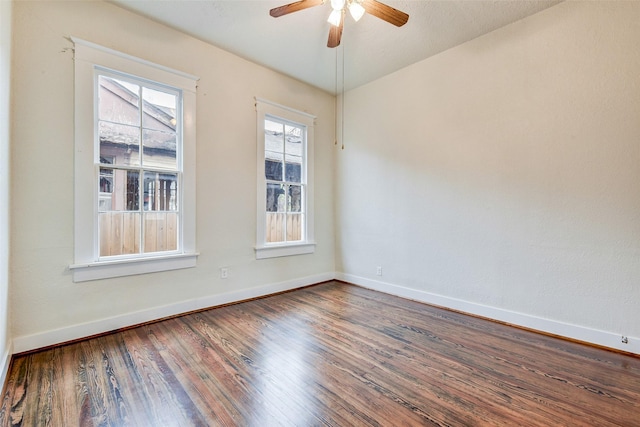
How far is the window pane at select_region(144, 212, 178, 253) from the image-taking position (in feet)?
9.18

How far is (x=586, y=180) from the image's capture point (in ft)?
7.89

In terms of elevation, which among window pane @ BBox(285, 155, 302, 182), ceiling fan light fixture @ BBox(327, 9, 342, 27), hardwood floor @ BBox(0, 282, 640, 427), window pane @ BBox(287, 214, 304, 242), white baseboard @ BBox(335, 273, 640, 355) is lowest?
hardwood floor @ BBox(0, 282, 640, 427)

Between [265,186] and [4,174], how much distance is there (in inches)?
88.6

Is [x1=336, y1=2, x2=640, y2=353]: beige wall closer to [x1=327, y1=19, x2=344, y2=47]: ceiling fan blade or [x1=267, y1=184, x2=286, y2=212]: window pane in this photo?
[x1=267, y1=184, x2=286, y2=212]: window pane

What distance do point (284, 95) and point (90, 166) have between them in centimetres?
239

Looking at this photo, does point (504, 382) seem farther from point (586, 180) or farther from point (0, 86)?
point (0, 86)

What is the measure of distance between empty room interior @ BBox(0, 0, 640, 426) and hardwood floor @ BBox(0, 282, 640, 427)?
2cm

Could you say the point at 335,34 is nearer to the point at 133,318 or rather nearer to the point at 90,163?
the point at 90,163

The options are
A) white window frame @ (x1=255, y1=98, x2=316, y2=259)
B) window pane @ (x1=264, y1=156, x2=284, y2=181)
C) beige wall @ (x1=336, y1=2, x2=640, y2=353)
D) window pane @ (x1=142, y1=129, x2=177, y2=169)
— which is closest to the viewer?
beige wall @ (x1=336, y1=2, x2=640, y2=353)

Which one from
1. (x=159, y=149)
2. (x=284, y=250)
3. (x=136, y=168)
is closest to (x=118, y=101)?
(x=159, y=149)

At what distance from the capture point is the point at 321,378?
186cm

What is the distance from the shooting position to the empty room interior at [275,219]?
1776 mm

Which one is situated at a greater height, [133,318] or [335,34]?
[335,34]

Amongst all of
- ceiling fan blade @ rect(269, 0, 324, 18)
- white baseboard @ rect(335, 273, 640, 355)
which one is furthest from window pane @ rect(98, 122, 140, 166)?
white baseboard @ rect(335, 273, 640, 355)
